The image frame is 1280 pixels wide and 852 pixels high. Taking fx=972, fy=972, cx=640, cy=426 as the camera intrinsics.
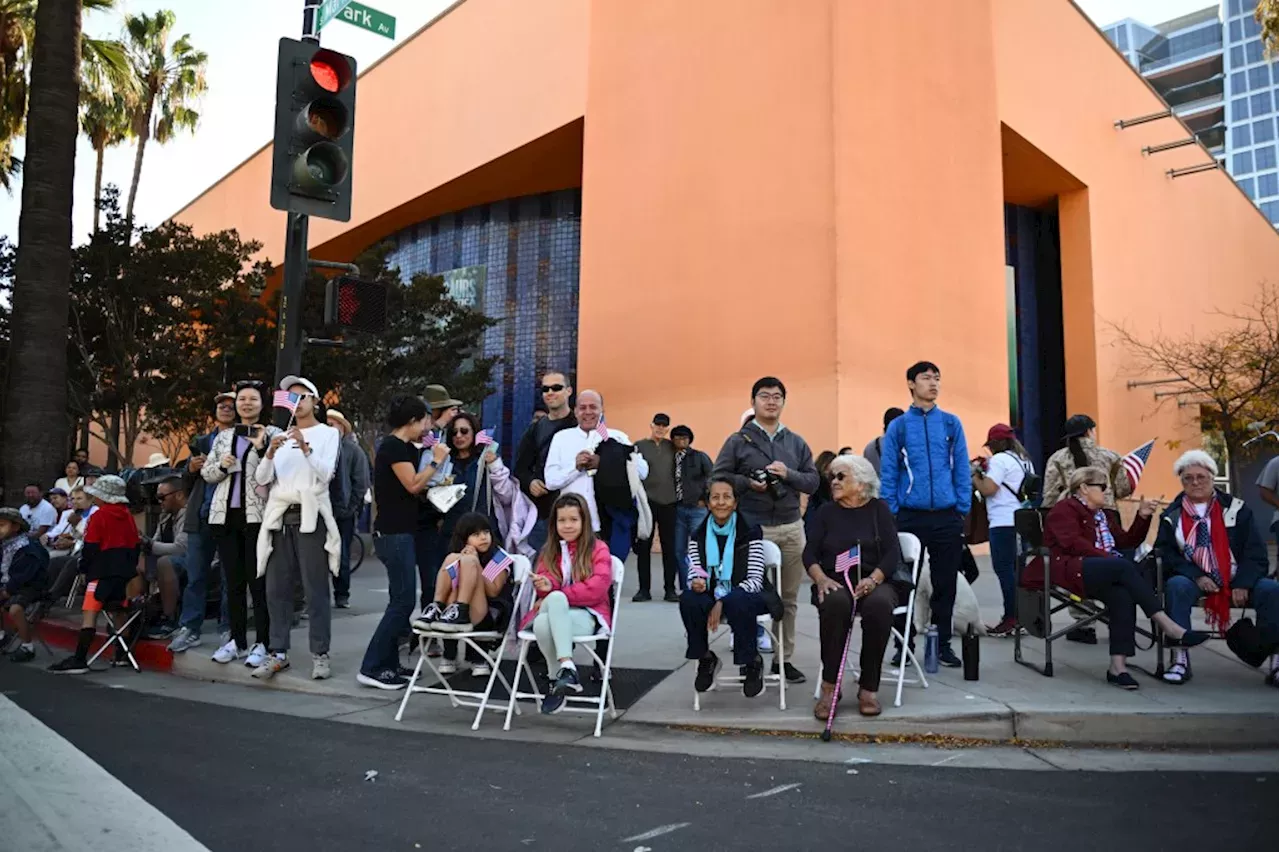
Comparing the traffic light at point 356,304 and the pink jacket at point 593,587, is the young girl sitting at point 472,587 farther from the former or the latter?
the traffic light at point 356,304

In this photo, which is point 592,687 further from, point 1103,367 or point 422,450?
point 1103,367

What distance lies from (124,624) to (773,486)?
5.03 meters

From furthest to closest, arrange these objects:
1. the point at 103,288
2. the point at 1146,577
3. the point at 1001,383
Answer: the point at 103,288 < the point at 1001,383 < the point at 1146,577

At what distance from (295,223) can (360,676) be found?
3.02 meters

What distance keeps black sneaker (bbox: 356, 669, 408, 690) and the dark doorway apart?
16446mm

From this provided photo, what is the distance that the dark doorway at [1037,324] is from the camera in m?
20.0

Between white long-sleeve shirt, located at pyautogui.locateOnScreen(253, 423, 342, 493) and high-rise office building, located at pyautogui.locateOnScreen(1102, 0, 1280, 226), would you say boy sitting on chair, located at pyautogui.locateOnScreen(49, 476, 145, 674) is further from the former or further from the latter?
high-rise office building, located at pyautogui.locateOnScreen(1102, 0, 1280, 226)

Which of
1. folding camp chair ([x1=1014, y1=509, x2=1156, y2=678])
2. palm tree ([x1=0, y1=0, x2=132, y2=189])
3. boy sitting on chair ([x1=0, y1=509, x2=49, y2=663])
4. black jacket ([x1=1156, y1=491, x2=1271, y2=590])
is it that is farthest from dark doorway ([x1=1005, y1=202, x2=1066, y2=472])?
palm tree ([x1=0, y1=0, x2=132, y2=189])

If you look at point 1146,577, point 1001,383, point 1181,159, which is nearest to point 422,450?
point 1146,577

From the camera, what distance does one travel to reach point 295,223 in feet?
21.4

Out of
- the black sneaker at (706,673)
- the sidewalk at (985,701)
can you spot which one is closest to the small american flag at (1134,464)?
the sidewalk at (985,701)

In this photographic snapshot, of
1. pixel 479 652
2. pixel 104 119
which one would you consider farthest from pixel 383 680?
pixel 104 119

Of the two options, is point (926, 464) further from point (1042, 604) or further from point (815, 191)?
point (815, 191)

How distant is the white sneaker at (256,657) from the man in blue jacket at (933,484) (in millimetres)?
4314
